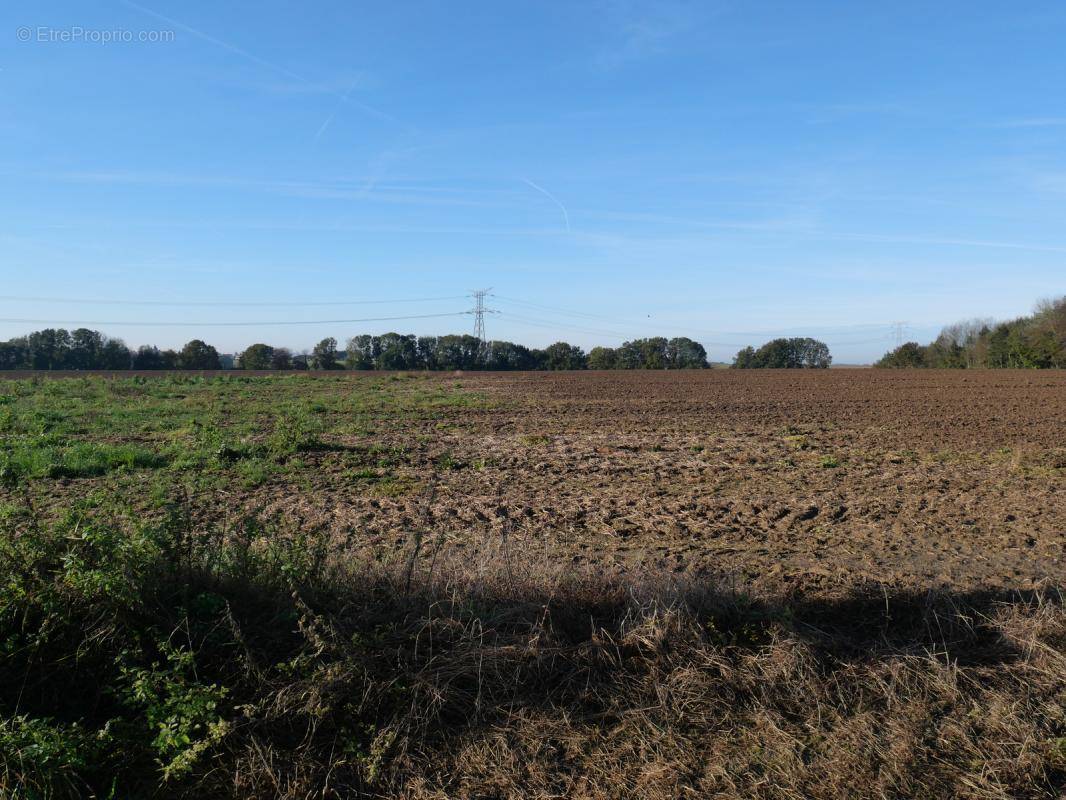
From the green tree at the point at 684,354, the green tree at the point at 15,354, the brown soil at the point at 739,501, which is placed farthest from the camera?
the green tree at the point at 684,354

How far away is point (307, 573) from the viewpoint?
4.73 meters

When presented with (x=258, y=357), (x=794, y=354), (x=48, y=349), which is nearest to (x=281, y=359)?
(x=258, y=357)

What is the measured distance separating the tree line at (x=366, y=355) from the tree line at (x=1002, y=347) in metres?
25.8

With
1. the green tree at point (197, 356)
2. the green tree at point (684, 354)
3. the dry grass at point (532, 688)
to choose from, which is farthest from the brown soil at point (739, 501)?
the green tree at point (684, 354)

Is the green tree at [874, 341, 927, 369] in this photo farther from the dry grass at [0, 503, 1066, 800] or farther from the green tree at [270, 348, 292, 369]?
the dry grass at [0, 503, 1066, 800]

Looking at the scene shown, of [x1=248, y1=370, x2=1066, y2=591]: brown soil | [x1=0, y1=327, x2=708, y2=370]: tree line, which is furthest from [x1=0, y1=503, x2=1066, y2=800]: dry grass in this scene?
[x1=0, y1=327, x2=708, y2=370]: tree line

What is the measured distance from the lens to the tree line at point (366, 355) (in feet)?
213

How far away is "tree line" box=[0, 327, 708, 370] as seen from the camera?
64.8 meters

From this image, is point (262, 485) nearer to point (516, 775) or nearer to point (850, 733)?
point (516, 775)

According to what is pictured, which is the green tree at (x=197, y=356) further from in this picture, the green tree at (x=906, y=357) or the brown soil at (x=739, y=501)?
the green tree at (x=906, y=357)

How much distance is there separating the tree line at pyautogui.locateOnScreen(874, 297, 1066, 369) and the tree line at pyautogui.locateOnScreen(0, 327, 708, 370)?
84.7 ft

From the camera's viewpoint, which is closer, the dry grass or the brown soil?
the dry grass

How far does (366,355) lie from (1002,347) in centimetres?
6863

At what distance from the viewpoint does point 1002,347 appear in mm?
73312
